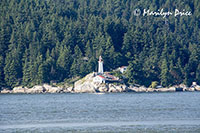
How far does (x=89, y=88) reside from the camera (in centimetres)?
9650

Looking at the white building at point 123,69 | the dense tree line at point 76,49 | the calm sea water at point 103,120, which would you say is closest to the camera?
the calm sea water at point 103,120

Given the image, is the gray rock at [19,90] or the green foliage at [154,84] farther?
the gray rock at [19,90]

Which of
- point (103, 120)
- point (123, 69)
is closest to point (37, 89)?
point (123, 69)

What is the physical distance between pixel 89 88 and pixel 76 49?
717 inches

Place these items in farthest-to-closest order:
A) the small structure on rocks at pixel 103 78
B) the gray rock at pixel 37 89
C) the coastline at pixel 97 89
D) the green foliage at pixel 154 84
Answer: the green foliage at pixel 154 84 < the gray rock at pixel 37 89 < the coastline at pixel 97 89 < the small structure on rocks at pixel 103 78

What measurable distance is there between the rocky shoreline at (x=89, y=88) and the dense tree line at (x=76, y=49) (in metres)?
2.21

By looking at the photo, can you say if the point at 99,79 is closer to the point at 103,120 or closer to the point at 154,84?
the point at 154,84

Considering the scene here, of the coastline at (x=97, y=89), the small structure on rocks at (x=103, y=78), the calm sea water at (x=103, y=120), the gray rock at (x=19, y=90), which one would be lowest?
the gray rock at (x=19, y=90)

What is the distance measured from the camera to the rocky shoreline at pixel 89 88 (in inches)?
3752

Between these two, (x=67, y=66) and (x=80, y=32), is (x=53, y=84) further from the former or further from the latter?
(x=80, y=32)

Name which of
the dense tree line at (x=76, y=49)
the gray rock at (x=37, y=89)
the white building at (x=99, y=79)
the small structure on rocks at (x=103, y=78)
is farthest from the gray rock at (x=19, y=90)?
the white building at (x=99, y=79)

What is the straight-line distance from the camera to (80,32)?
124375 millimetres

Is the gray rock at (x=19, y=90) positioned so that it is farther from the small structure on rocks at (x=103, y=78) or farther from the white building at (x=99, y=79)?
the white building at (x=99, y=79)

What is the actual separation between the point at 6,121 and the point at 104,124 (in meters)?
8.84
